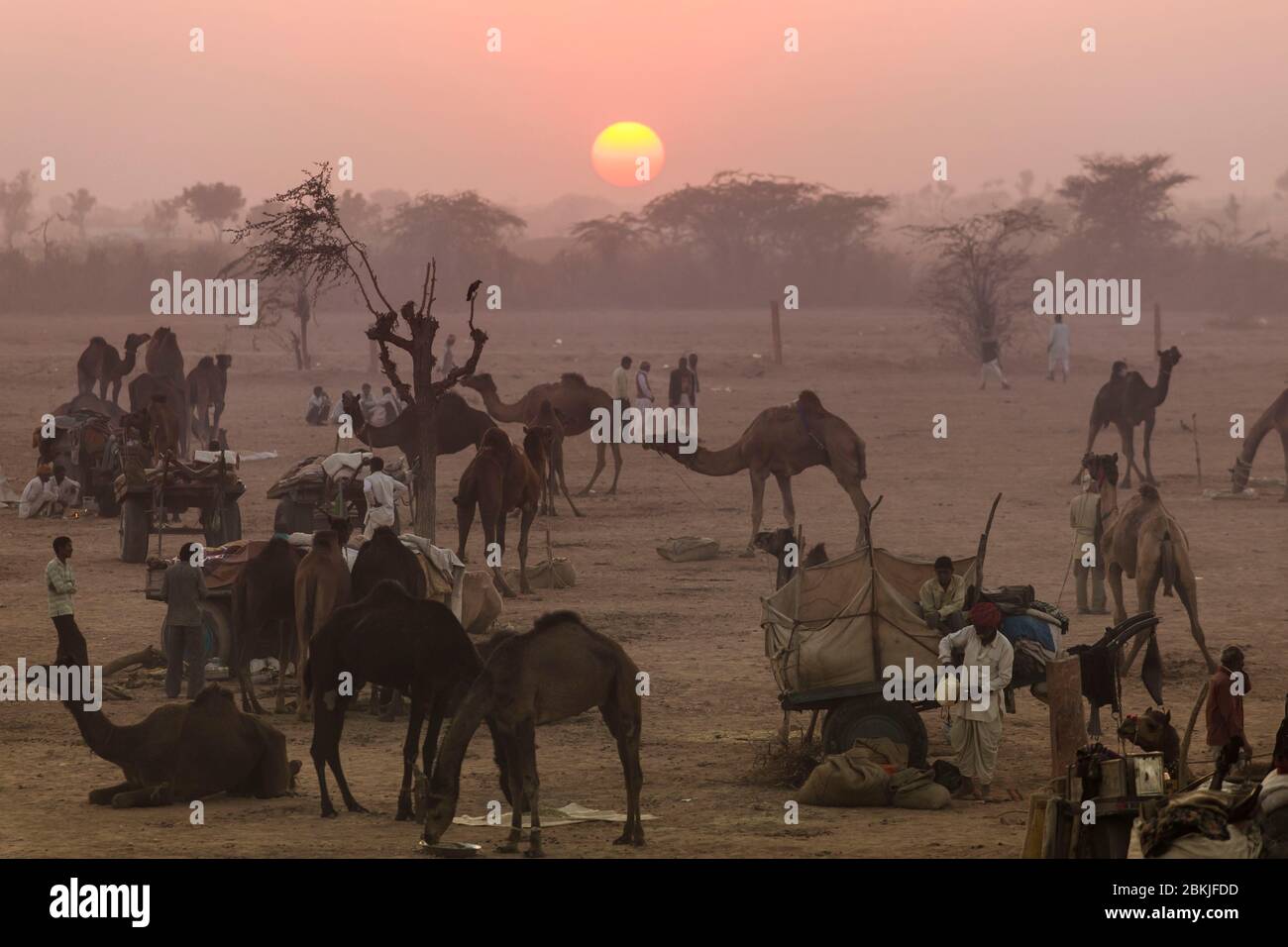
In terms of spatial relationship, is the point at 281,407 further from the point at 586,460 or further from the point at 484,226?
the point at 484,226

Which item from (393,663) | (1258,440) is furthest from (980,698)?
(1258,440)

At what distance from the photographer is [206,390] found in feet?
102

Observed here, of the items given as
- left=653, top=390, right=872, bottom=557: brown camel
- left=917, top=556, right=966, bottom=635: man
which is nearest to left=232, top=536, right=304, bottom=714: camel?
left=917, top=556, right=966, bottom=635: man

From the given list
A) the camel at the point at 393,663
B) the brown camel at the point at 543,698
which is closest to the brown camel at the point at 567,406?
the camel at the point at 393,663

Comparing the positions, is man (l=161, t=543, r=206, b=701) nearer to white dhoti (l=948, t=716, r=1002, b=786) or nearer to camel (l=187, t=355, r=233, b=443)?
white dhoti (l=948, t=716, r=1002, b=786)

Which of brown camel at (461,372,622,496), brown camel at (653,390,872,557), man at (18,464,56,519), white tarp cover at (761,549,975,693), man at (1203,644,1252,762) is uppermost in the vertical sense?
brown camel at (461,372,622,496)

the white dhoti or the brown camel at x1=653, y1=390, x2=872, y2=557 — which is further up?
the brown camel at x1=653, y1=390, x2=872, y2=557

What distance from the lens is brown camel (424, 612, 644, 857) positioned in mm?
9953

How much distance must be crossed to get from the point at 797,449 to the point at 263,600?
33.3 ft

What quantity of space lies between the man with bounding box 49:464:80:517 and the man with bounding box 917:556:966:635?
14.6 metres

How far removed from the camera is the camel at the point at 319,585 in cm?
1321

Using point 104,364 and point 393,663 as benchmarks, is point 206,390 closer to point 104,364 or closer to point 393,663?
point 104,364

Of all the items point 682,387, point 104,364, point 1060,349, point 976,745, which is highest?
point 1060,349
